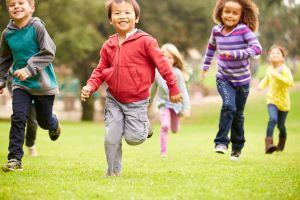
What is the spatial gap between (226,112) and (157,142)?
9109 mm

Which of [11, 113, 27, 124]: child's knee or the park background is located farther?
[11, 113, 27, 124]: child's knee

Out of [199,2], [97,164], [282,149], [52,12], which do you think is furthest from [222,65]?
[199,2]

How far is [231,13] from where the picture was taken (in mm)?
10055

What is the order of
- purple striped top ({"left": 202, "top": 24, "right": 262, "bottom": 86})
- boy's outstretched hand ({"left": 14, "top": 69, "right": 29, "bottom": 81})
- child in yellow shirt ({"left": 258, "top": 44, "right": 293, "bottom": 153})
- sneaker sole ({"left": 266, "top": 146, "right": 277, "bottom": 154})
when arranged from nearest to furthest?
boy's outstretched hand ({"left": 14, "top": 69, "right": 29, "bottom": 81})
purple striped top ({"left": 202, "top": 24, "right": 262, "bottom": 86})
sneaker sole ({"left": 266, "top": 146, "right": 277, "bottom": 154})
child in yellow shirt ({"left": 258, "top": 44, "right": 293, "bottom": 153})

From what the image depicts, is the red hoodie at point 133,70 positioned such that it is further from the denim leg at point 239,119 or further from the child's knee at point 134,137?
the denim leg at point 239,119

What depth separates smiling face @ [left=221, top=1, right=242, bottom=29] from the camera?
1004 centimetres

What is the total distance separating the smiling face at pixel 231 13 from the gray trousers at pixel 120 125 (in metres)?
2.78

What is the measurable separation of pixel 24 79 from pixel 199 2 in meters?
27.9

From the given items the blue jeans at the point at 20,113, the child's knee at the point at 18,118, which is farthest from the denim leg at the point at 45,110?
the child's knee at the point at 18,118

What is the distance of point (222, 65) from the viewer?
10195 millimetres

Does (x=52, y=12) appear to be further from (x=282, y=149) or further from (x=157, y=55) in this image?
(x=157, y=55)

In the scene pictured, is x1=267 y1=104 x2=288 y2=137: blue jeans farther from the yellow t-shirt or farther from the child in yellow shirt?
the yellow t-shirt

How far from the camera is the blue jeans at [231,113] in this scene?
10023 millimetres

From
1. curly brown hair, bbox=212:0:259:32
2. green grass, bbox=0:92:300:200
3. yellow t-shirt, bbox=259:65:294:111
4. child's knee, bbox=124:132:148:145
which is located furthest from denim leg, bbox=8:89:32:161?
yellow t-shirt, bbox=259:65:294:111
